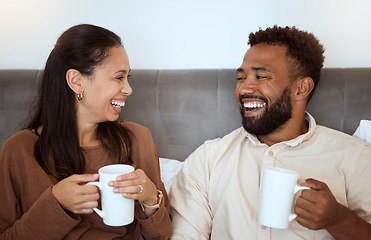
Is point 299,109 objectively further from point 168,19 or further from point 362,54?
point 168,19

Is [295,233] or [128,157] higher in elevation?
[128,157]

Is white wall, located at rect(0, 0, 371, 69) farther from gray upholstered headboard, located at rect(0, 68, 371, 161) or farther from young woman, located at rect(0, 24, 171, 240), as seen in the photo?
young woman, located at rect(0, 24, 171, 240)

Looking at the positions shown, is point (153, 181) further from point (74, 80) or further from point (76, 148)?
point (74, 80)

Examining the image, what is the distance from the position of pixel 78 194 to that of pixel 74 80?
0.44m

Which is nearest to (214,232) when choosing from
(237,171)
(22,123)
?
(237,171)

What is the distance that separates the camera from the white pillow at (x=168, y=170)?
1557 mm

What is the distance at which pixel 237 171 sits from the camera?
1268mm

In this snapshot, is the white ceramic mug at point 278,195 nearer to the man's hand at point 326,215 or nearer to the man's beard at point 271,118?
the man's hand at point 326,215

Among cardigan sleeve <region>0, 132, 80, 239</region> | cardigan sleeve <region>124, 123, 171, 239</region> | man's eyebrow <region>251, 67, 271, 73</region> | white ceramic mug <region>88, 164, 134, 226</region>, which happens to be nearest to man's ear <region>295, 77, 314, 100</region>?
man's eyebrow <region>251, 67, 271, 73</region>

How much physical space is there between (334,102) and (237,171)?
0.64m

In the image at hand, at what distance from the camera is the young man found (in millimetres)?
1170

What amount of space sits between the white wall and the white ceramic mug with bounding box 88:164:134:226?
44.2 inches

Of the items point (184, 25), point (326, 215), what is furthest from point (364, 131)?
point (184, 25)

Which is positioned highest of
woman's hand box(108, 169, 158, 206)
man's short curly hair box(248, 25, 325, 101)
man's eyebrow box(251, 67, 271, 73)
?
man's short curly hair box(248, 25, 325, 101)
